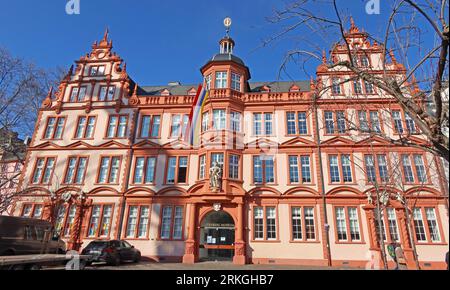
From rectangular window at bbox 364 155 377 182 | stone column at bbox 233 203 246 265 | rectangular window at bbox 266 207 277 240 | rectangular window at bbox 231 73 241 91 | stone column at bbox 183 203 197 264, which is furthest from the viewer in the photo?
rectangular window at bbox 231 73 241 91

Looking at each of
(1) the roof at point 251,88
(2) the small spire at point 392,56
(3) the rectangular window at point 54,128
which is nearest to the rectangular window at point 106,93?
(1) the roof at point 251,88

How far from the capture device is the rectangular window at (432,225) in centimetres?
1748

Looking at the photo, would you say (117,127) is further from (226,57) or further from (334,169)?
(334,169)

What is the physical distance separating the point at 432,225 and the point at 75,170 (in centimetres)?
2727

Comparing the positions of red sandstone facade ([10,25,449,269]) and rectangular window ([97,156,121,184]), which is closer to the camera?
red sandstone facade ([10,25,449,269])

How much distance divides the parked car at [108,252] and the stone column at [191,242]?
3.79 m

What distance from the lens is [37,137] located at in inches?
930

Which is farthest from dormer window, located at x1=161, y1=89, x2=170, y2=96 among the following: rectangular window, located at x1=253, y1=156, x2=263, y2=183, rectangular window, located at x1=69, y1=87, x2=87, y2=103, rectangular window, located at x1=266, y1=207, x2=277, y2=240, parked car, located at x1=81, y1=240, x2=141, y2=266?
rectangular window, located at x1=266, y1=207, x2=277, y2=240

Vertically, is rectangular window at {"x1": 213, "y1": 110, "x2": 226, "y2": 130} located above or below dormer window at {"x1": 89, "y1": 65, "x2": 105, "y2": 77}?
below

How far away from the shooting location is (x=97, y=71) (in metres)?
25.6

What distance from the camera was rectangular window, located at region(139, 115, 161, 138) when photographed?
2294 centimetres

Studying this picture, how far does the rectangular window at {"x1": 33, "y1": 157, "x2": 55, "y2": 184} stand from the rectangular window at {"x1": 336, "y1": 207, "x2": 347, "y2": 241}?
23.3 m

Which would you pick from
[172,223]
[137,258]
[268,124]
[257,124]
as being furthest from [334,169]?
[137,258]

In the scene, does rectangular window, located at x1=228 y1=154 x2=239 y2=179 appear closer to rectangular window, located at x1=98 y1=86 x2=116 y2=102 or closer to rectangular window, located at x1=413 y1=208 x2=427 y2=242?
rectangular window, located at x1=413 y1=208 x2=427 y2=242
